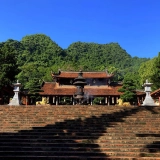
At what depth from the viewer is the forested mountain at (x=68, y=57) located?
5641 centimetres

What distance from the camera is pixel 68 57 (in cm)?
7056

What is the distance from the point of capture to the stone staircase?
6277 mm

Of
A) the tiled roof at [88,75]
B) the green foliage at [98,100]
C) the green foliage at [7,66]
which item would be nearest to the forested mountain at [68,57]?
the green foliage at [98,100]

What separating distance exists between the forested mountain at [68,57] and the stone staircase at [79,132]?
39380 mm

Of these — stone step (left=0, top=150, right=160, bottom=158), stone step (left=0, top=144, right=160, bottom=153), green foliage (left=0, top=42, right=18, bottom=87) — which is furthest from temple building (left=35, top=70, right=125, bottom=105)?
stone step (left=0, top=150, right=160, bottom=158)

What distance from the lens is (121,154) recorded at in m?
6.25

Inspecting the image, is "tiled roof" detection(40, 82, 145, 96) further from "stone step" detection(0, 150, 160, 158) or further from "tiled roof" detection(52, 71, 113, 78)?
"stone step" detection(0, 150, 160, 158)

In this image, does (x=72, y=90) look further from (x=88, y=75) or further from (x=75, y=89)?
(x=88, y=75)

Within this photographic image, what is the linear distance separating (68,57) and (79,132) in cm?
6372

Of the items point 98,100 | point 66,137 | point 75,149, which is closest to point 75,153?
point 75,149

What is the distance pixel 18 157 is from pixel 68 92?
735 inches

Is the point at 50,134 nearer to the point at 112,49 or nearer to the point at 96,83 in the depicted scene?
the point at 96,83

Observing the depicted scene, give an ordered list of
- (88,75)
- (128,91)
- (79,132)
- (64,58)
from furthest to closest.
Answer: (64,58) < (88,75) < (128,91) < (79,132)

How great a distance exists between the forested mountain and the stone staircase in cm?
3938
